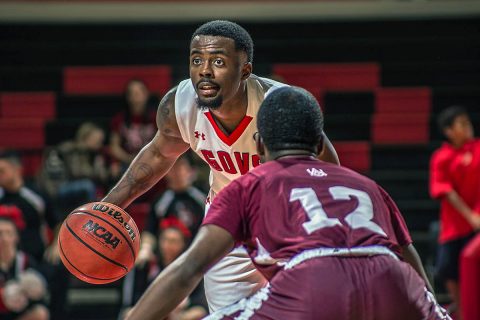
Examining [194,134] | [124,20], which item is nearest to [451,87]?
[124,20]

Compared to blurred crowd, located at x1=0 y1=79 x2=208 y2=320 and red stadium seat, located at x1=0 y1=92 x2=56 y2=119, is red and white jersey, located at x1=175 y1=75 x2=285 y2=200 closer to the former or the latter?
blurred crowd, located at x1=0 y1=79 x2=208 y2=320

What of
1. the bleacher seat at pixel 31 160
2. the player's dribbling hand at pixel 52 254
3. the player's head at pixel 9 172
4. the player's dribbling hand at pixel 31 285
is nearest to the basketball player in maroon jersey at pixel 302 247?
the player's dribbling hand at pixel 31 285

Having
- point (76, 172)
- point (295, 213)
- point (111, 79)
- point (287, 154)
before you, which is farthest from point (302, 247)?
point (111, 79)

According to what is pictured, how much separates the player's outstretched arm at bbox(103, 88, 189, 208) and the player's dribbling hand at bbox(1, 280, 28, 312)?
2.92 m

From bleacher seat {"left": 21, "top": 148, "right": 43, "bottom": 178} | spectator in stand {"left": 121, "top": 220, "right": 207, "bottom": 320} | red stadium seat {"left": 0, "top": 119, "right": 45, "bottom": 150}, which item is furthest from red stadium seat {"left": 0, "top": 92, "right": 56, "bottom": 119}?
spectator in stand {"left": 121, "top": 220, "right": 207, "bottom": 320}

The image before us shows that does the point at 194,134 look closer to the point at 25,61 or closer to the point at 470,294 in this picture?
the point at 470,294

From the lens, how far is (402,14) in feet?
36.3

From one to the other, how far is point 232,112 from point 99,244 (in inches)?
32.7

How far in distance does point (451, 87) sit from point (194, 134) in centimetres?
672

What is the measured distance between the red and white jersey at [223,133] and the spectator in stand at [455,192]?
3908mm

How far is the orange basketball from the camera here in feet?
13.5

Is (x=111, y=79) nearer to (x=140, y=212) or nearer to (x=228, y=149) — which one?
(x=140, y=212)

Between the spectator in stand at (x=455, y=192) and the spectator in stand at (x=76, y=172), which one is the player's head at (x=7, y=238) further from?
the spectator in stand at (x=455, y=192)

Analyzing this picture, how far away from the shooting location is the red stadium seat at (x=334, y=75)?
34.1ft
